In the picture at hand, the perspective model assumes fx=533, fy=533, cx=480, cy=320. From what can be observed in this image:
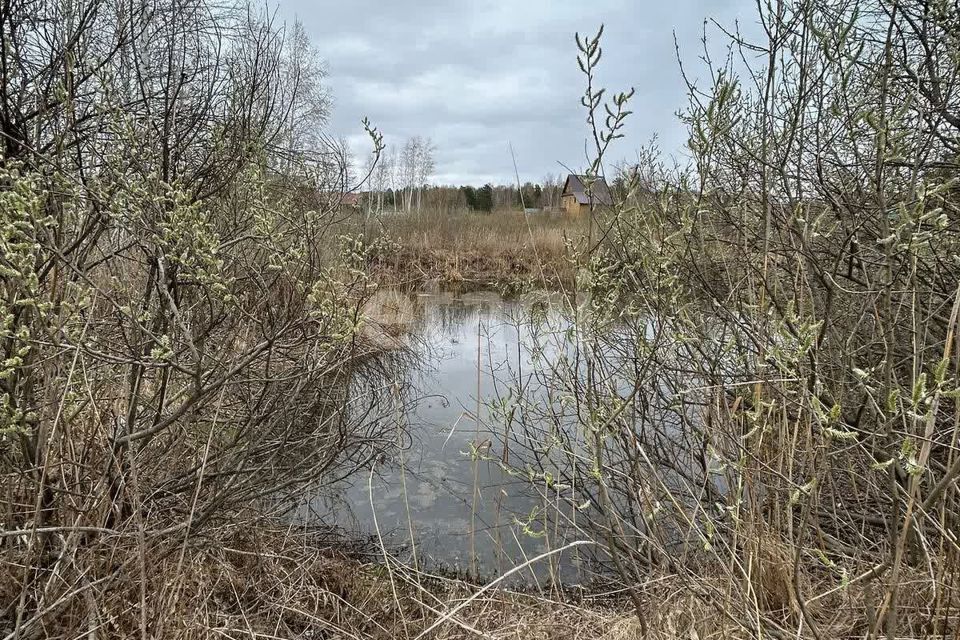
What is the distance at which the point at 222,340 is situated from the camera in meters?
2.68

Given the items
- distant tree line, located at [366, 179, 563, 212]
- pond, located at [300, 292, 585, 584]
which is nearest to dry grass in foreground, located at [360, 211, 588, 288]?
distant tree line, located at [366, 179, 563, 212]

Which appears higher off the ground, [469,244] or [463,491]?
[469,244]

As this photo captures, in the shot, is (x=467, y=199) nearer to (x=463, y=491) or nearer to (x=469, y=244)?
(x=469, y=244)

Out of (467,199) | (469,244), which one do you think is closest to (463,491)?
(469,244)

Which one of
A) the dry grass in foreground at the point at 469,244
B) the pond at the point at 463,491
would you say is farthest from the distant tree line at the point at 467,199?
the pond at the point at 463,491

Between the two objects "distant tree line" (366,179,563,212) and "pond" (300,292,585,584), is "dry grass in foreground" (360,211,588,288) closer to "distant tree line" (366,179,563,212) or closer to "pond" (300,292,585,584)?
"distant tree line" (366,179,563,212)

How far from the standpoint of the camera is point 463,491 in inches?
139

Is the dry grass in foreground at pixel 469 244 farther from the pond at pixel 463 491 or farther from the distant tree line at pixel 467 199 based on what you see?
the pond at pixel 463 491

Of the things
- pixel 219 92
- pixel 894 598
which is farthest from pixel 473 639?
pixel 219 92

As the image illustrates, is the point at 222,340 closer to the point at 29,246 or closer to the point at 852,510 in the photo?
the point at 29,246

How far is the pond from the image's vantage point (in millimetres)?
2518

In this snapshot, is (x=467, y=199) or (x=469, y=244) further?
(x=467, y=199)

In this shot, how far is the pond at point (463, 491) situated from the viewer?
2.52 meters

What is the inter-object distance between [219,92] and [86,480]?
1.87m
